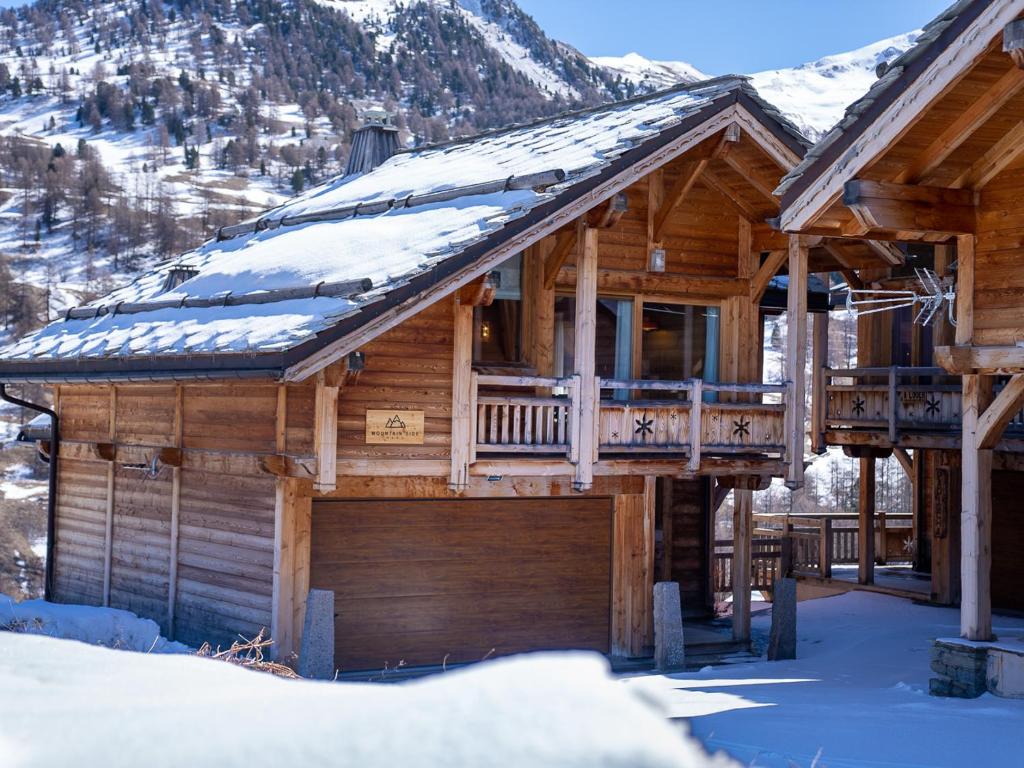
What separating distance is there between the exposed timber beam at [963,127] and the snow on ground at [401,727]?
9.93m

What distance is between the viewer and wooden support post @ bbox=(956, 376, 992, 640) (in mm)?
12141

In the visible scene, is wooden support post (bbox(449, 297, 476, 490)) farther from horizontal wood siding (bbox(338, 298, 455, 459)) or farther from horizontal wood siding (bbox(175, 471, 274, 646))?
horizontal wood siding (bbox(175, 471, 274, 646))

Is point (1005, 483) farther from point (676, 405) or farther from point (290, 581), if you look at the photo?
point (290, 581)

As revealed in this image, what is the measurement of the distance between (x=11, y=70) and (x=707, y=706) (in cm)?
18651

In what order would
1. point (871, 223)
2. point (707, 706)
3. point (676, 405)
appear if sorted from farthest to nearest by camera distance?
point (676, 405) < point (871, 223) < point (707, 706)

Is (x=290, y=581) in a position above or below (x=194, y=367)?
below

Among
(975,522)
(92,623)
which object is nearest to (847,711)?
(975,522)

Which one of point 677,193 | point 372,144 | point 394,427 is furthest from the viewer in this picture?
point 372,144

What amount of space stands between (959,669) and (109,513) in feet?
38.8

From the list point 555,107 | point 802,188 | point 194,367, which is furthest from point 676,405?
point 555,107

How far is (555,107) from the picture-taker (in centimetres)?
A: 18612

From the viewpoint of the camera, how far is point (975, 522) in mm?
12297

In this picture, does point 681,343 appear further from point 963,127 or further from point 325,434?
point 963,127

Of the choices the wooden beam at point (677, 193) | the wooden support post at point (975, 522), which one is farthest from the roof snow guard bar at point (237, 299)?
the wooden support post at point (975, 522)
